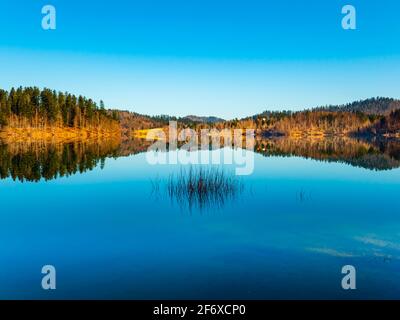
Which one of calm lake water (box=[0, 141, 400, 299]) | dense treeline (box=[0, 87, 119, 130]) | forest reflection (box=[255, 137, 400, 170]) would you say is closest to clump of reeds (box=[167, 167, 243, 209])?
calm lake water (box=[0, 141, 400, 299])

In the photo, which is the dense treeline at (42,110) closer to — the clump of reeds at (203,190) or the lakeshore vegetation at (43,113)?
the lakeshore vegetation at (43,113)

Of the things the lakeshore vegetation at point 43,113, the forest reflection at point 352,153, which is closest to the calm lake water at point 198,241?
the forest reflection at point 352,153

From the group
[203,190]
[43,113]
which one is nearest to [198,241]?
[203,190]

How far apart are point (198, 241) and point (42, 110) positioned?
320ft

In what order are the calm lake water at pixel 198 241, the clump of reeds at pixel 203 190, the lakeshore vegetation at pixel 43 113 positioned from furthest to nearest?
the lakeshore vegetation at pixel 43 113, the clump of reeds at pixel 203 190, the calm lake water at pixel 198 241

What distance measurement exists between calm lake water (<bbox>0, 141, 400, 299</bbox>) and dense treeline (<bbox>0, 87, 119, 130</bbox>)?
7788cm

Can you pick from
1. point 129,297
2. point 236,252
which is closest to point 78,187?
point 236,252

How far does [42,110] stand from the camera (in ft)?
333

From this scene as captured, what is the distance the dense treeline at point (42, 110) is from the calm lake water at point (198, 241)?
7788 cm

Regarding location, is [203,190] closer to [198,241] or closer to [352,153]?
[198,241]

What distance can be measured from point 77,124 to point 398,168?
9642cm

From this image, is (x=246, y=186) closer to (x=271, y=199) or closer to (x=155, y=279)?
(x=271, y=199)

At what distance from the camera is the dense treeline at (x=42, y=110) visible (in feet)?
310
